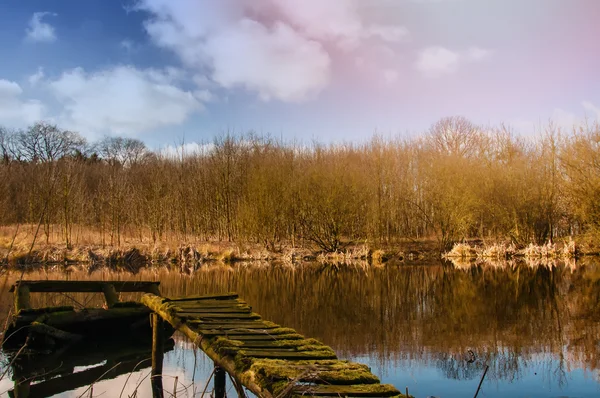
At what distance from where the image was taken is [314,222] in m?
29.3

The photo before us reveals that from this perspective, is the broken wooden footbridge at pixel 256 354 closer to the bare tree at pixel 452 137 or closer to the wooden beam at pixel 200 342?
the wooden beam at pixel 200 342

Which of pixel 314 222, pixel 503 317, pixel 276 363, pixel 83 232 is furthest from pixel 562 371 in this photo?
pixel 83 232

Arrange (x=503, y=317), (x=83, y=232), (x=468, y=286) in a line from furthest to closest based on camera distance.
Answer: (x=83, y=232) < (x=468, y=286) < (x=503, y=317)

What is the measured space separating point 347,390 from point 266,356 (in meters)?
1.27

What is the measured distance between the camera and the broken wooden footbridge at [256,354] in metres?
3.80

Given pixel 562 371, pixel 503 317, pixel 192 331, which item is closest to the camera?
pixel 192 331

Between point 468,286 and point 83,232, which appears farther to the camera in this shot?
point 83,232

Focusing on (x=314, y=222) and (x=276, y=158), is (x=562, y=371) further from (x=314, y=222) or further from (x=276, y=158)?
(x=276, y=158)

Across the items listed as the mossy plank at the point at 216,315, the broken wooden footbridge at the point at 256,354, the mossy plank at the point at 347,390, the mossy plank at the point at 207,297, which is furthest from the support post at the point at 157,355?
the mossy plank at the point at 347,390

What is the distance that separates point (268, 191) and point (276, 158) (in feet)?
8.59

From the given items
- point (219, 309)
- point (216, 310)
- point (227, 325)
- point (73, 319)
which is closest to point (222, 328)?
point (227, 325)

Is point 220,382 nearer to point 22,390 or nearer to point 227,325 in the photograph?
point 227,325

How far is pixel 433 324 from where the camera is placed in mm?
10945

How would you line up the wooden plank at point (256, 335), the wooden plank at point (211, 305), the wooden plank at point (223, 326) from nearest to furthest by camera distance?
the wooden plank at point (256, 335) → the wooden plank at point (223, 326) → the wooden plank at point (211, 305)
